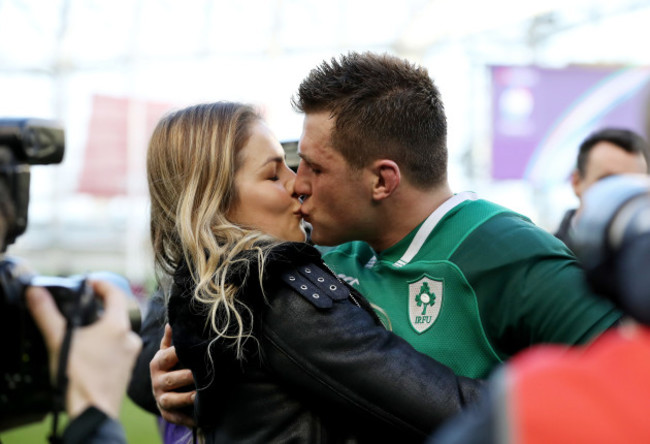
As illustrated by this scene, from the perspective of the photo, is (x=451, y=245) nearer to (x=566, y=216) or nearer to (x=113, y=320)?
(x=113, y=320)

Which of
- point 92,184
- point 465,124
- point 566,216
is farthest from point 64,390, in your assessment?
point 92,184

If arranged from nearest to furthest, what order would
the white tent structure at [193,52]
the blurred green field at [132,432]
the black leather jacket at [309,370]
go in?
the black leather jacket at [309,370] → the blurred green field at [132,432] → the white tent structure at [193,52]

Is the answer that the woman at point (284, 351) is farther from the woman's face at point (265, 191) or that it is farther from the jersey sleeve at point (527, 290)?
the jersey sleeve at point (527, 290)

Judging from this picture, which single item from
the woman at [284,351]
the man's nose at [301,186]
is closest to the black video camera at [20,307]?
the woman at [284,351]

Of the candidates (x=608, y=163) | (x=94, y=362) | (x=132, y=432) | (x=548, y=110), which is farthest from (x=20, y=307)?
(x=548, y=110)

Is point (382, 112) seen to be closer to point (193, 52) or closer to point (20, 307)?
point (20, 307)

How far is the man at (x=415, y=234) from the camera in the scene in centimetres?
129

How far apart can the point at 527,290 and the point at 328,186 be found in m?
0.48

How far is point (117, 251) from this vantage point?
1191 cm

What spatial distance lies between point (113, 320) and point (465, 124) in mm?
8211

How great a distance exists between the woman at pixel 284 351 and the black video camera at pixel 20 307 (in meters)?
0.24

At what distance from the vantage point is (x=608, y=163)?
299 centimetres

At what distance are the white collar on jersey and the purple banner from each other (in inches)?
173

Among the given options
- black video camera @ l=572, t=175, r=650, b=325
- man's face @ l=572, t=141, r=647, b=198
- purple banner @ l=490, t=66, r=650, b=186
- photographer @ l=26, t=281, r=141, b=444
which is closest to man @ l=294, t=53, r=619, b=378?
photographer @ l=26, t=281, r=141, b=444
